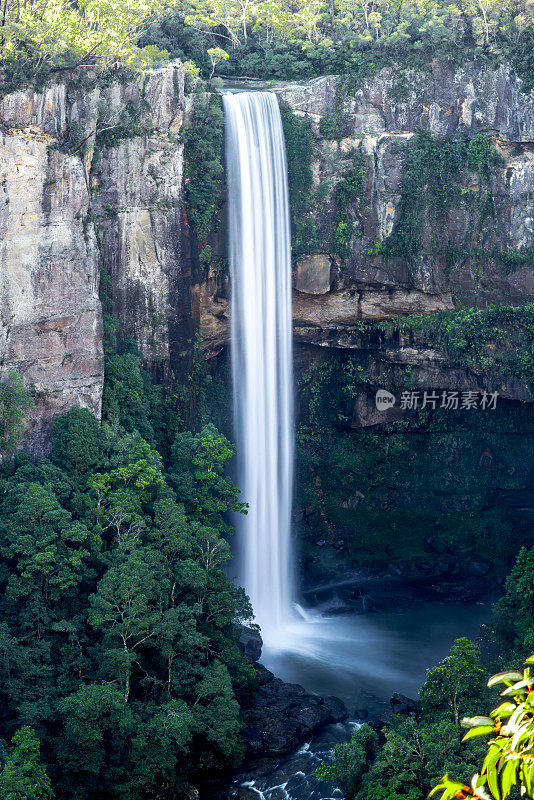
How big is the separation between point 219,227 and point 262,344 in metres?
3.35

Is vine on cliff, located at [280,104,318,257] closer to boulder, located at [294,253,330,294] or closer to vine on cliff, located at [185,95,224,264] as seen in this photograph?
boulder, located at [294,253,330,294]

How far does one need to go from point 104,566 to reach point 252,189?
35.7 feet

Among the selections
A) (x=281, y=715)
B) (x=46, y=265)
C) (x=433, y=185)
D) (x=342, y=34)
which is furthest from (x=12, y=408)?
(x=342, y=34)

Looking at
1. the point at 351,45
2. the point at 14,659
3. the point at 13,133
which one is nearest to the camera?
the point at 14,659

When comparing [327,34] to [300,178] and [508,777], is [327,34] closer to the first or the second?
[300,178]

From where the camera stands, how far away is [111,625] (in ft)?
52.5

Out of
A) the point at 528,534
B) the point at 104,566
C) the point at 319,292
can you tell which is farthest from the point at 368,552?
the point at 104,566

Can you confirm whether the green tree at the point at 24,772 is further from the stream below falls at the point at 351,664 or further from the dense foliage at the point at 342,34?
the dense foliage at the point at 342,34

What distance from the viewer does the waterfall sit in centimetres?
2275

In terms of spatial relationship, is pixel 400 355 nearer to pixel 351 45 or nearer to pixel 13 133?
pixel 351 45

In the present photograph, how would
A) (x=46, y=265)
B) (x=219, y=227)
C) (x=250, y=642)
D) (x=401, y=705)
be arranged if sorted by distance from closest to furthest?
(x=401, y=705), (x=46, y=265), (x=250, y=642), (x=219, y=227)

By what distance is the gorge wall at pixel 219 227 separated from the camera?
19.0 m

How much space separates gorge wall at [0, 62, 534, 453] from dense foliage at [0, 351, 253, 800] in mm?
2205

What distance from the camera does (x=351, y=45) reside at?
79.7 feet
